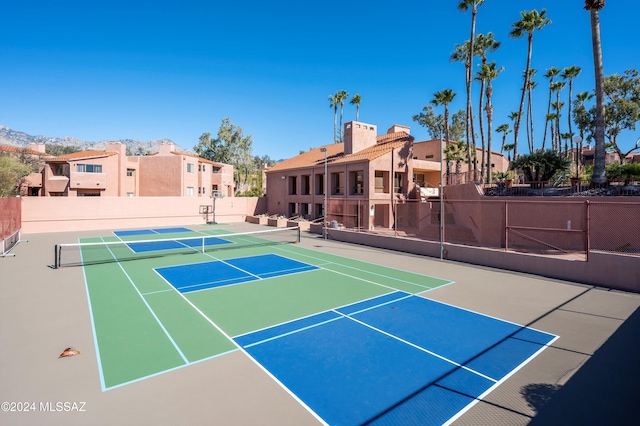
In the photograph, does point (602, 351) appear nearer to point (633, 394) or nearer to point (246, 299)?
point (633, 394)

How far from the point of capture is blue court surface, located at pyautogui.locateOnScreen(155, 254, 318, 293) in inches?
509

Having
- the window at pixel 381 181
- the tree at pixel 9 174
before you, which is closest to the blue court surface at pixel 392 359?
the window at pixel 381 181

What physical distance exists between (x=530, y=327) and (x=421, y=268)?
24.1ft

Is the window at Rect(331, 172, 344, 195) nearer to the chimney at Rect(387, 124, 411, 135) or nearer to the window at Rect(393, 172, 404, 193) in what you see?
the window at Rect(393, 172, 404, 193)

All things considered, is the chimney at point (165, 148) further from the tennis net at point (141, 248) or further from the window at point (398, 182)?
the window at point (398, 182)

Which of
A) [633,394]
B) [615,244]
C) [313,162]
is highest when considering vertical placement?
[313,162]

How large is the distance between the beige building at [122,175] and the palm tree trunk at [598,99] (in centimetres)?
4498

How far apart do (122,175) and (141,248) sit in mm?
30357

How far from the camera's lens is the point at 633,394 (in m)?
5.64

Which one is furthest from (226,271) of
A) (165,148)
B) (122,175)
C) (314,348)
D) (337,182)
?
(165,148)

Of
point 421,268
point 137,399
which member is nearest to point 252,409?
point 137,399

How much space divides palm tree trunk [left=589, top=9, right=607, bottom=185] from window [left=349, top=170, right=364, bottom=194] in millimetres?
17144

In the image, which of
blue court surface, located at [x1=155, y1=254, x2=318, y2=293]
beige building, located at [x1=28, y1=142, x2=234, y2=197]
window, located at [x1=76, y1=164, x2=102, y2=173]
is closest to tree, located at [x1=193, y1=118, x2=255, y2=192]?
beige building, located at [x1=28, y1=142, x2=234, y2=197]

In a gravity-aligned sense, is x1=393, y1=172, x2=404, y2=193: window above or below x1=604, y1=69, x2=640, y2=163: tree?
below
